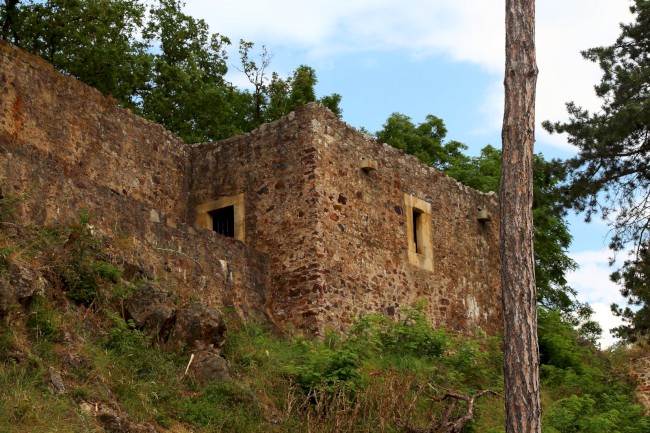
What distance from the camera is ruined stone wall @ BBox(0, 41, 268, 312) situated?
41.6 feet

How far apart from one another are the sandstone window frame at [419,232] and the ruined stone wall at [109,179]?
300 centimetres

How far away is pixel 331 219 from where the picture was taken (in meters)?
16.4

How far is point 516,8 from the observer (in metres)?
12.4

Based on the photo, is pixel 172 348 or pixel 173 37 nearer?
pixel 172 348

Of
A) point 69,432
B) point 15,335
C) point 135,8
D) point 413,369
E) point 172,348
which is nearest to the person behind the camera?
point 69,432

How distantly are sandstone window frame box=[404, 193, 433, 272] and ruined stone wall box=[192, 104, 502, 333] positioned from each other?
4.7 inches

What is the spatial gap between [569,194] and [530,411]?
8.72 m

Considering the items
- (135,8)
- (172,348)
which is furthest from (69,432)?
(135,8)

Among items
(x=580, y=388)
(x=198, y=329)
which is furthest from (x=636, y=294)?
(x=198, y=329)

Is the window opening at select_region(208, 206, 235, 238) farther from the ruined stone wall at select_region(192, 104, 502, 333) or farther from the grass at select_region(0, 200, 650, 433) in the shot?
the grass at select_region(0, 200, 650, 433)

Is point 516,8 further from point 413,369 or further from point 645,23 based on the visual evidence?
point 645,23

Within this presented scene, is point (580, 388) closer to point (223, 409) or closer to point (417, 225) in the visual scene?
point (417, 225)

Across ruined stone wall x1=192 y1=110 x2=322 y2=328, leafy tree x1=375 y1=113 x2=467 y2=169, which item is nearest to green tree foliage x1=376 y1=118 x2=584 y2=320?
leafy tree x1=375 y1=113 x2=467 y2=169

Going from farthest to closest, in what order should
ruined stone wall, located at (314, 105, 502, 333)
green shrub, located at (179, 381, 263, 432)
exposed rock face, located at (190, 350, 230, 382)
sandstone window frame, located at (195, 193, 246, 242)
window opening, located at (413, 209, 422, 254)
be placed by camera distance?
window opening, located at (413, 209, 422, 254), sandstone window frame, located at (195, 193, 246, 242), ruined stone wall, located at (314, 105, 502, 333), exposed rock face, located at (190, 350, 230, 382), green shrub, located at (179, 381, 263, 432)
